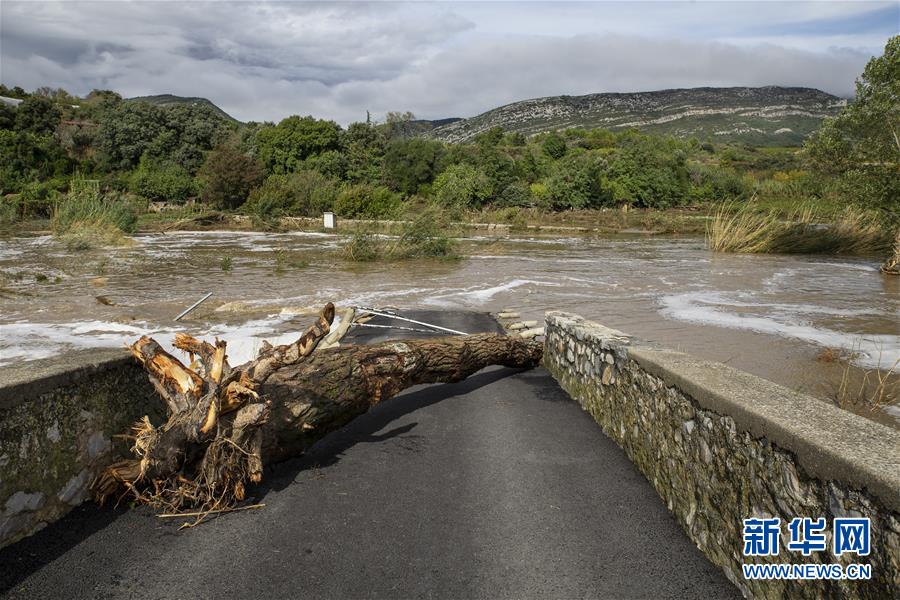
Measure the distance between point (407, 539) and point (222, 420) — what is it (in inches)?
48.3

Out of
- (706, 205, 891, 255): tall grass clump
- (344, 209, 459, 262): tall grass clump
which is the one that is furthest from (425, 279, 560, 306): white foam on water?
(706, 205, 891, 255): tall grass clump

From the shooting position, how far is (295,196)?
36.2m

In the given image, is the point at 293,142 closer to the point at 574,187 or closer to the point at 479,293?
the point at 574,187

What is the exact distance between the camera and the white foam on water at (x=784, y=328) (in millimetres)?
7797

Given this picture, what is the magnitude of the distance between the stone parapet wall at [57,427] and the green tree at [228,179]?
3653cm

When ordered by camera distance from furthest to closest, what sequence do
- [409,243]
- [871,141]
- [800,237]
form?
[800,237] < [409,243] < [871,141]

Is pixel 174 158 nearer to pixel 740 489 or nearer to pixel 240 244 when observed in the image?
pixel 240 244

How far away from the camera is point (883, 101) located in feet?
47.6

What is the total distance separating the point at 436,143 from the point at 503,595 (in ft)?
161

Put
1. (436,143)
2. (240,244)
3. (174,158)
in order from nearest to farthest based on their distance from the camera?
(240,244) < (174,158) < (436,143)

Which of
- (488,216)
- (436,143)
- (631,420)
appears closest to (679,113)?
(436,143)

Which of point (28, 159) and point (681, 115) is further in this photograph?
point (681, 115)

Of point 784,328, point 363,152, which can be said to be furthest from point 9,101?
point 784,328

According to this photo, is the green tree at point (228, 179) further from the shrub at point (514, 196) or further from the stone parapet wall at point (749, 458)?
the stone parapet wall at point (749, 458)
